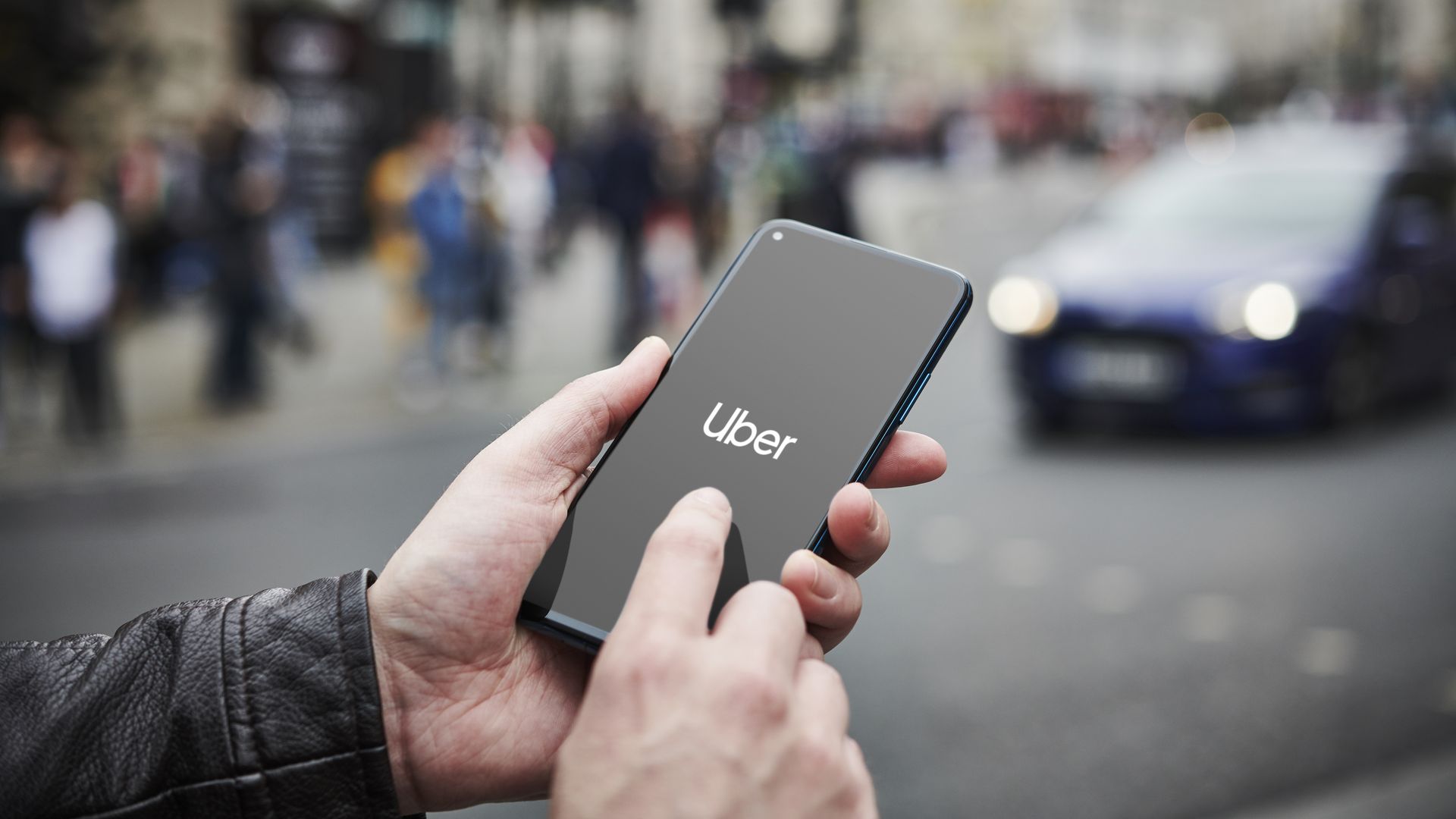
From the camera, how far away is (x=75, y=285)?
29.4 feet

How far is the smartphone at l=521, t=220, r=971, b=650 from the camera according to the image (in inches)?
63.5

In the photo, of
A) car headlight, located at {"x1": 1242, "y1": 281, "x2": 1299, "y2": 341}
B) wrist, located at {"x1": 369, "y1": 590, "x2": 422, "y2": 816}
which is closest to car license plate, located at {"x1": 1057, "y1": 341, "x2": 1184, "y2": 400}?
car headlight, located at {"x1": 1242, "y1": 281, "x2": 1299, "y2": 341}

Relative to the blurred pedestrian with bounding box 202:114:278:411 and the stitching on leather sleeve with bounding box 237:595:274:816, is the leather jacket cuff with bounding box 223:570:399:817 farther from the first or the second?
the blurred pedestrian with bounding box 202:114:278:411

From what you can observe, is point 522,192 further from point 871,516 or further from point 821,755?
point 821,755

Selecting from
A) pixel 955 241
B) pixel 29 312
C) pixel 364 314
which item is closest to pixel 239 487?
pixel 29 312

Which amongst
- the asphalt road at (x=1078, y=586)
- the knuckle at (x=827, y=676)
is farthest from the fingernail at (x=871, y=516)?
the asphalt road at (x=1078, y=586)

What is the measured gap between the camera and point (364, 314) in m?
15.6

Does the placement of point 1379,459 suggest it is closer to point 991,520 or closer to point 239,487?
point 991,520

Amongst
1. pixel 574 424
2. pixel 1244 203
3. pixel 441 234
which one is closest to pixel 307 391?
pixel 441 234

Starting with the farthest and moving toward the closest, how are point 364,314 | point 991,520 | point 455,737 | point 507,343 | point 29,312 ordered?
point 364,314, point 507,343, point 29,312, point 991,520, point 455,737

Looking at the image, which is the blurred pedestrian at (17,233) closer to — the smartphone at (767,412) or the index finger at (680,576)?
the smartphone at (767,412)

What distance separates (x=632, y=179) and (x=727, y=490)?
11.1 metres

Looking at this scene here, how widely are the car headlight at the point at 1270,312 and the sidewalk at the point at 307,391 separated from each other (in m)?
4.22

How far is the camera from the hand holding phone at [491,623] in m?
1.58
